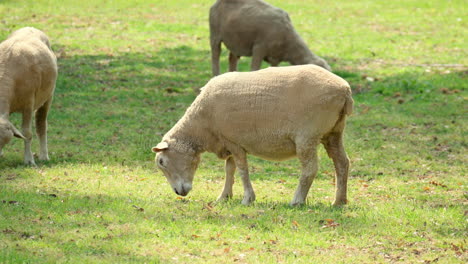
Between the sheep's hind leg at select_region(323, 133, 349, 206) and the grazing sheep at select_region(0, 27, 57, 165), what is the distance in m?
4.22

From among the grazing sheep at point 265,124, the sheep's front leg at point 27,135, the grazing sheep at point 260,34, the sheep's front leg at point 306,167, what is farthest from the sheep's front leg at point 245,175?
the grazing sheep at point 260,34

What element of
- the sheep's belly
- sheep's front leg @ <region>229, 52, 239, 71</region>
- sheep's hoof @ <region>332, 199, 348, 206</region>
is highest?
the sheep's belly

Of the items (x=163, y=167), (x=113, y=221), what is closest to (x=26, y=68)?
(x=163, y=167)

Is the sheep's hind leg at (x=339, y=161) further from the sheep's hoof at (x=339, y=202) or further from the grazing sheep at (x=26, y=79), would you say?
the grazing sheep at (x=26, y=79)

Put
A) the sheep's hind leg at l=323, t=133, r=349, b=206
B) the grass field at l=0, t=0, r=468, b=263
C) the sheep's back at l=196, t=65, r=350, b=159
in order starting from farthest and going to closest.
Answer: the sheep's hind leg at l=323, t=133, r=349, b=206, the sheep's back at l=196, t=65, r=350, b=159, the grass field at l=0, t=0, r=468, b=263

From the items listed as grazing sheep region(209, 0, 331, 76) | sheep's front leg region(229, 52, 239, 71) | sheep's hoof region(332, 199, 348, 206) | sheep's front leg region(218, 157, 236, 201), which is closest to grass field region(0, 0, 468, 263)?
sheep's hoof region(332, 199, 348, 206)

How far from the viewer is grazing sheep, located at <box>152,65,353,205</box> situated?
8.32 m

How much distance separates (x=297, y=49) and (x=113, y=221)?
342 inches

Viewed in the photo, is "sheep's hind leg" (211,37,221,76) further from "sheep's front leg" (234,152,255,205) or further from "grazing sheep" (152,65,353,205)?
"sheep's front leg" (234,152,255,205)

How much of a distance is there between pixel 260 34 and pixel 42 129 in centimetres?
573

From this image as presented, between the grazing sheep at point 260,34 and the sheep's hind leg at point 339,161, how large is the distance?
6642mm

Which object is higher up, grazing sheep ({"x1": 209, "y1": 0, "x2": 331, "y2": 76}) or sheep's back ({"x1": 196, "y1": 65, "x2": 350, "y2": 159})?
sheep's back ({"x1": 196, "y1": 65, "x2": 350, "y2": 159})

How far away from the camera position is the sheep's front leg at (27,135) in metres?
10.9

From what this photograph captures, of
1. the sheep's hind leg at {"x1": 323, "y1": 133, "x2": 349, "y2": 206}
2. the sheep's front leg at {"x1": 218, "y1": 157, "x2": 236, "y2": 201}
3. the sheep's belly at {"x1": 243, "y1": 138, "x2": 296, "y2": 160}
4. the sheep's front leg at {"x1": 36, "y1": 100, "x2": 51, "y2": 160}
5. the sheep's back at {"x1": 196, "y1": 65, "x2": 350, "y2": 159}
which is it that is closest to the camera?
the sheep's back at {"x1": 196, "y1": 65, "x2": 350, "y2": 159}
